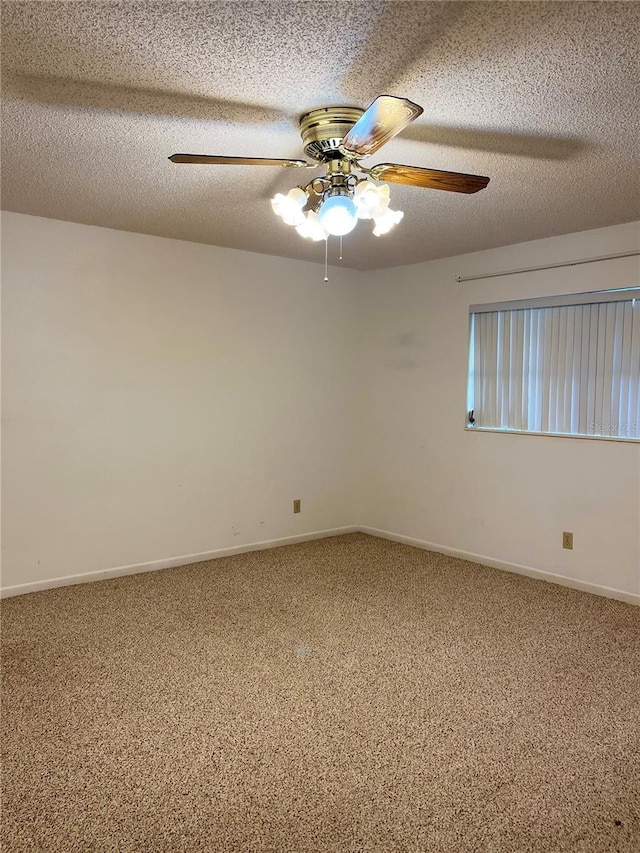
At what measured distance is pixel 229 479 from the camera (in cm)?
459

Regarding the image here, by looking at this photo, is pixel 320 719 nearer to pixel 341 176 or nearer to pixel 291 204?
pixel 291 204

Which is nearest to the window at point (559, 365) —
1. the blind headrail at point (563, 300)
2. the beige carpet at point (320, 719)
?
the blind headrail at point (563, 300)

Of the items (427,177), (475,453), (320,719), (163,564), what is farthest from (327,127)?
(163,564)

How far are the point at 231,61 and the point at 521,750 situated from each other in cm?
259

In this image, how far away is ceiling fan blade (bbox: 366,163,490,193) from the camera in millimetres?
2131

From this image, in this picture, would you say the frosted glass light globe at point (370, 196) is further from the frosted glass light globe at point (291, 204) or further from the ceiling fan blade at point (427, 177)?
the frosted glass light globe at point (291, 204)

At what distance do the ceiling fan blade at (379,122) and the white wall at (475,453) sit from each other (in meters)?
2.42

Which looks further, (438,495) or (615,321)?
(438,495)

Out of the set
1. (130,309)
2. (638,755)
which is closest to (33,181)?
(130,309)

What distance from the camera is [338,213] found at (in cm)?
209

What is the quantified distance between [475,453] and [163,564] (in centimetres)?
249

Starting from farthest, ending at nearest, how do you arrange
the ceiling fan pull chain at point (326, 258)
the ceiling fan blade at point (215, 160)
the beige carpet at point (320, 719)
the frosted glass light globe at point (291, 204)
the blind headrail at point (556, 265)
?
the ceiling fan pull chain at point (326, 258)
the blind headrail at point (556, 265)
the frosted glass light globe at point (291, 204)
the ceiling fan blade at point (215, 160)
the beige carpet at point (320, 719)

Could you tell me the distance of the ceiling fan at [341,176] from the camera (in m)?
2.06

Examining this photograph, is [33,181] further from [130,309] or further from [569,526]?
[569,526]
